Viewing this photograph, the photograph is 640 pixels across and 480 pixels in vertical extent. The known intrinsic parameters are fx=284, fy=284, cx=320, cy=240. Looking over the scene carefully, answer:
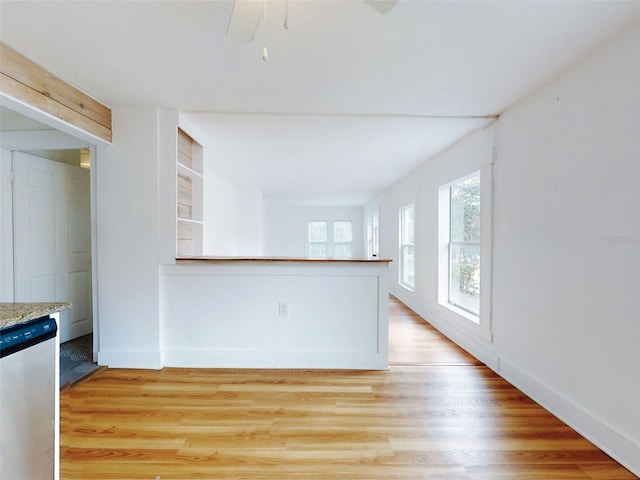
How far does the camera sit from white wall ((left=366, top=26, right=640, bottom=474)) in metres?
1.51

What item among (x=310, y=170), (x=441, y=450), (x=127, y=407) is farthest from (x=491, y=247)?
(x=127, y=407)

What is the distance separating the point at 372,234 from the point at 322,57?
6.28m

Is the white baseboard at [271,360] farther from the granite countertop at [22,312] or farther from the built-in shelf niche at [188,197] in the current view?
the granite countertop at [22,312]

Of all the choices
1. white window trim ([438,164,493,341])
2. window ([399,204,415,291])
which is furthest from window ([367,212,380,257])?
white window trim ([438,164,493,341])

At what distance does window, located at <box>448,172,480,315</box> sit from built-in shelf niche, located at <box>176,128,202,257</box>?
9.61 feet

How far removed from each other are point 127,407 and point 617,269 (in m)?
3.17

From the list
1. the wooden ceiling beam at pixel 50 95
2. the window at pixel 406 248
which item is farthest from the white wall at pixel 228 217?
the window at pixel 406 248

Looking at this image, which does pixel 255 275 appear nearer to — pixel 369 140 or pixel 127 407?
pixel 127 407

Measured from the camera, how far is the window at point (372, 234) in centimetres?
729

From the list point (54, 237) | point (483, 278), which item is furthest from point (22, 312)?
point (483, 278)

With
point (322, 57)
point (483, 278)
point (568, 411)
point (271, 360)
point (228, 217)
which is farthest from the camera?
point (228, 217)

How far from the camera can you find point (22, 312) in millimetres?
1136

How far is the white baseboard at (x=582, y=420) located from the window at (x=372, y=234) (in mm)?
5082

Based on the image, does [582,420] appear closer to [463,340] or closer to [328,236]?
[463,340]
